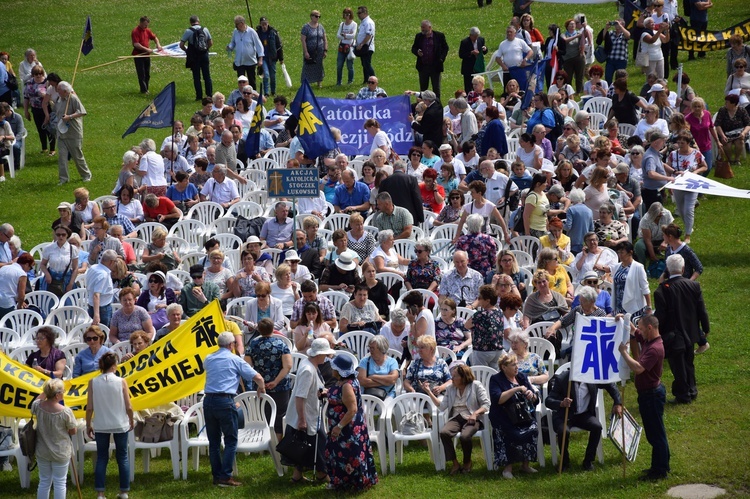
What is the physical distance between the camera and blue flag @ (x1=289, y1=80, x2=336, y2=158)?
17.6 metres

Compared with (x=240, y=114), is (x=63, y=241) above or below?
below

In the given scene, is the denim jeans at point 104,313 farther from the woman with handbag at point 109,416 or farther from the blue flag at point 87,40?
the blue flag at point 87,40

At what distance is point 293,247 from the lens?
53.1 ft

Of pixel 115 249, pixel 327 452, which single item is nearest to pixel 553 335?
pixel 327 452

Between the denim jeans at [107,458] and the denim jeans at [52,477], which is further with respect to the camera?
the denim jeans at [107,458]

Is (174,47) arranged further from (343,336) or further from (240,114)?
(343,336)

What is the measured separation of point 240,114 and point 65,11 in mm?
19744

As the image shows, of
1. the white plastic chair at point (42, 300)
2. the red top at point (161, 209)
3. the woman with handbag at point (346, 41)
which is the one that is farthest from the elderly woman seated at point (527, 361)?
the woman with handbag at point (346, 41)

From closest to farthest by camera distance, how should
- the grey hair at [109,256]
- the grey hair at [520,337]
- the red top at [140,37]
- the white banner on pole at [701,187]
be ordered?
the grey hair at [520,337] → the grey hair at [109,256] → the white banner on pole at [701,187] → the red top at [140,37]

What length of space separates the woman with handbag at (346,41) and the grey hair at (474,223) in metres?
13.1

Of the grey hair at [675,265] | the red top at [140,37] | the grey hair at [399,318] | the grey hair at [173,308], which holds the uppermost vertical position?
the red top at [140,37]

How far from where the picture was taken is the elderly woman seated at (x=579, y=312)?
12.6 metres

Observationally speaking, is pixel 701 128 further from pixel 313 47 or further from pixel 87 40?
pixel 87 40

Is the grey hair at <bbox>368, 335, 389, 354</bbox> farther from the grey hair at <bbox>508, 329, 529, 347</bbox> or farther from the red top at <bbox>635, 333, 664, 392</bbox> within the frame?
the red top at <bbox>635, 333, 664, 392</bbox>
